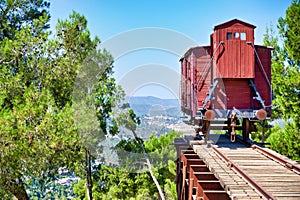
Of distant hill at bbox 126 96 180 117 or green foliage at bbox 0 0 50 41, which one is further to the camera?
distant hill at bbox 126 96 180 117

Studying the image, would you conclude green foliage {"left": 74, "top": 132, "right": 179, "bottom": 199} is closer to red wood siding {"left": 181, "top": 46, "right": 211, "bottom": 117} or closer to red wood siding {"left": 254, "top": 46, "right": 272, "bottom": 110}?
red wood siding {"left": 181, "top": 46, "right": 211, "bottom": 117}

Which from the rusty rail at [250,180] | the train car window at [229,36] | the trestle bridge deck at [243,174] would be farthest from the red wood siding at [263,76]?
the rusty rail at [250,180]

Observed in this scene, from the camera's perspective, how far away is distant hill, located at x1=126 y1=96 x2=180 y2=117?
13.7 m

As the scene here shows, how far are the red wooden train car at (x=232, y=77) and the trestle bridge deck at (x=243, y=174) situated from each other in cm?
126

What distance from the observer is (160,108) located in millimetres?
14680

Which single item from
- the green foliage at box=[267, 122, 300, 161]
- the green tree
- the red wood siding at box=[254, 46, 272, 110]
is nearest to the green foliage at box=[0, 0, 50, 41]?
the green tree

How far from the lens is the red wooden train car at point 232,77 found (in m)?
9.12

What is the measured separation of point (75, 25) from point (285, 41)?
8032mm

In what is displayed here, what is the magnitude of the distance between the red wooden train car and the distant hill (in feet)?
13.1

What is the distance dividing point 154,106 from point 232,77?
5545 mm

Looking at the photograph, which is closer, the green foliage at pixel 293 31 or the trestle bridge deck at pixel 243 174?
the trestle bridge deck at pixel 243 174

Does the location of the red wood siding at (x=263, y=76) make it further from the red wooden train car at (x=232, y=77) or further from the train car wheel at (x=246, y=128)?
the train car wheel at (x=246, y=128)

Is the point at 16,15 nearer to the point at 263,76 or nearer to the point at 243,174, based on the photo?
the point at 263,76

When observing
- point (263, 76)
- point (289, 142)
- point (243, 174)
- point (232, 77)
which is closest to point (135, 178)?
point (289, 142)
